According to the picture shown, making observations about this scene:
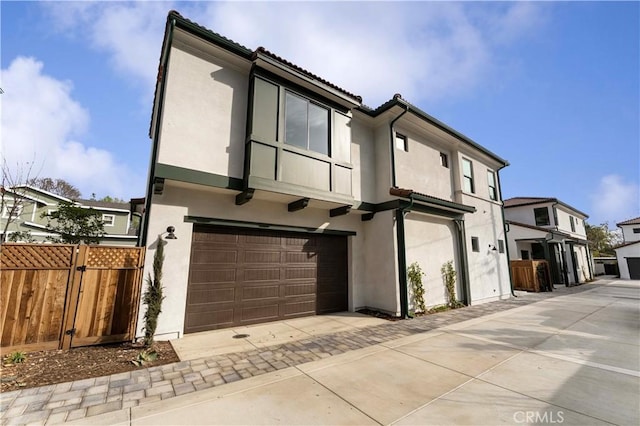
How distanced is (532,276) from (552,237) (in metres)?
3.80

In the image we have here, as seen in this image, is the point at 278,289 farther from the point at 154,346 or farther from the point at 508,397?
the point at 508,397

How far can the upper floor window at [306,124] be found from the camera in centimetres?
704

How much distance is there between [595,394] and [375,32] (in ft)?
28.2

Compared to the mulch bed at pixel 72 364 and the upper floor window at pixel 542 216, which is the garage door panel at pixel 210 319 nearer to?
the mulch bed at pixel 72 364

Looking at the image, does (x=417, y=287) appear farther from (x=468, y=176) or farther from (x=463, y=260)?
(x=468, y=176)

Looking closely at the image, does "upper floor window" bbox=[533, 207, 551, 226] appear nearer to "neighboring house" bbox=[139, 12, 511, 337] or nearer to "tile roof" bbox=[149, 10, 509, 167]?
"neighboring house" bbox=[139, 12, 511, 337]

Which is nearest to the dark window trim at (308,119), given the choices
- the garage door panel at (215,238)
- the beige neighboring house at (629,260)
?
the garage door panel at (215,238)

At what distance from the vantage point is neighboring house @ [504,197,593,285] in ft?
58.5

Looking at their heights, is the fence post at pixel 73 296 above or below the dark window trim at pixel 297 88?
below

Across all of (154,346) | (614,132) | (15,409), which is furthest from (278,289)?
(614,132)

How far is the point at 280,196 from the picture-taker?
666cm

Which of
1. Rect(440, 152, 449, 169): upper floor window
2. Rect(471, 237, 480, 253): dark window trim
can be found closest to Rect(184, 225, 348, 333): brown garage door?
Rect(440, 152, 449, 169): upper floor window

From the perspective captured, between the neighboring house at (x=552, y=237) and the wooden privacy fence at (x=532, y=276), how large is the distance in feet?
8.02

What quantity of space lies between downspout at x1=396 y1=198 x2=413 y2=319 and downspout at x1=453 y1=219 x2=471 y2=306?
350 cm
